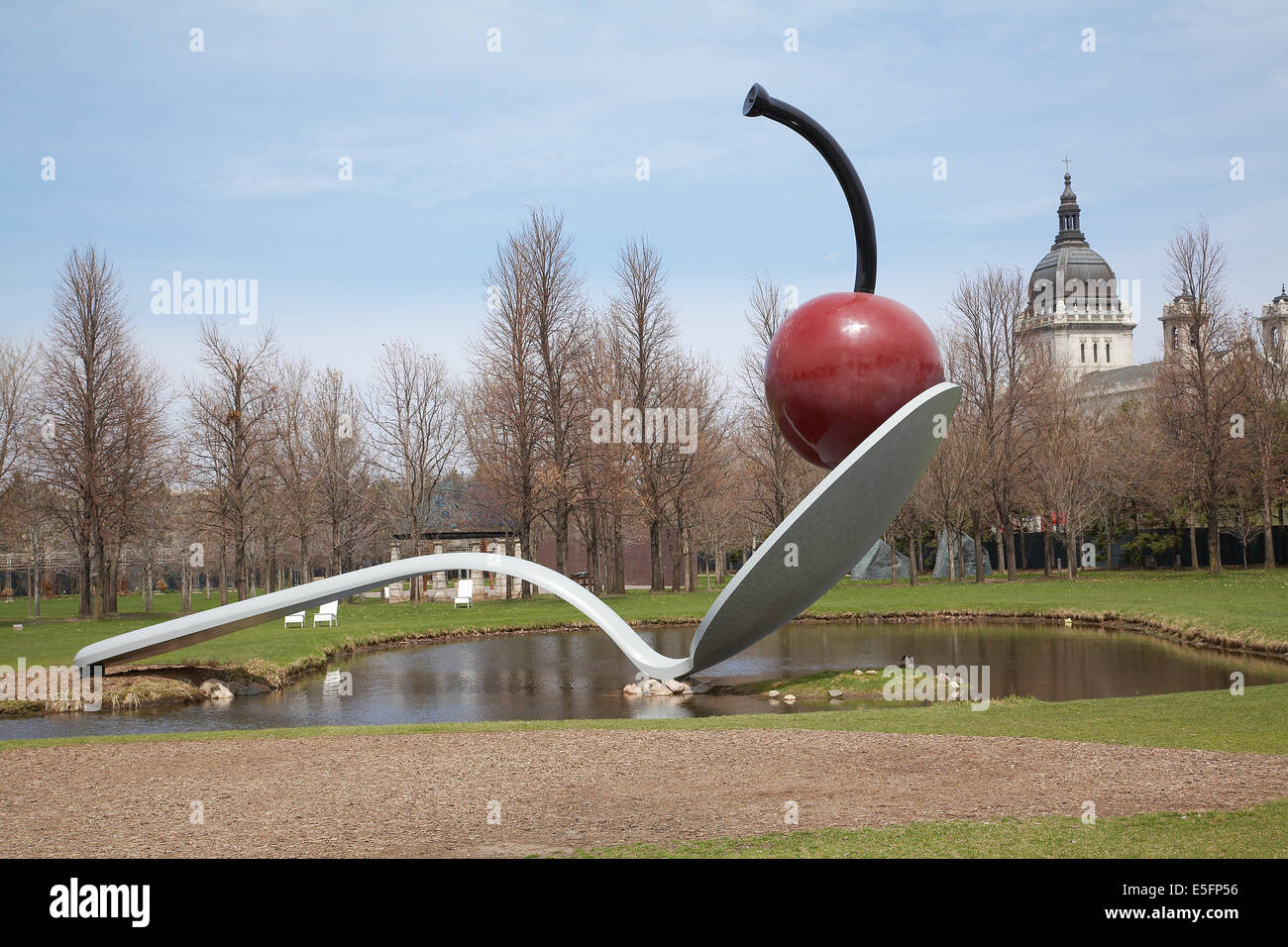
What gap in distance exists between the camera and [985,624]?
25812mm

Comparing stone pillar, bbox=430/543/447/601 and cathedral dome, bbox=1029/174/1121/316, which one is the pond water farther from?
cathedral dome, bbox=1029/174/1121/316

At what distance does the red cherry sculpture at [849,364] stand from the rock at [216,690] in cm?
1072

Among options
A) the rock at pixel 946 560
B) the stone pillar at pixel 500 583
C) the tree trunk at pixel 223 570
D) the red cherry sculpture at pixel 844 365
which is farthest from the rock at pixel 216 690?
the rock at pixel 946 560

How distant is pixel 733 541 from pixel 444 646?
35.4 metres

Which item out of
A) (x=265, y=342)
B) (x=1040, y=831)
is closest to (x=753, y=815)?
(x=1040, y=831)

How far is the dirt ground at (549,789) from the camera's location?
699 cm

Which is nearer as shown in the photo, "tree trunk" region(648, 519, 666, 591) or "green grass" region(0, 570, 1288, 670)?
"green grass" region(0, 570, 1288, 670)

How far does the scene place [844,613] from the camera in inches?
1105

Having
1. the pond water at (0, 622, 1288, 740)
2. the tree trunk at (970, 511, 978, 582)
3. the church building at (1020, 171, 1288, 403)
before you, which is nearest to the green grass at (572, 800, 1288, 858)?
the pond water at (0, 622, 1288, 740)

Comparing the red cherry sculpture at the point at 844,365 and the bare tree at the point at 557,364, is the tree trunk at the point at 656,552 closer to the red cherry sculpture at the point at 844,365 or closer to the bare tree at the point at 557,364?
the bare tree at the point at 557,364

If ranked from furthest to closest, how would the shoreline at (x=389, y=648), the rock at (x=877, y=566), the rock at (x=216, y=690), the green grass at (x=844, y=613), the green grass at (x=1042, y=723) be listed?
the rock at (x=877, y=566), the green grass at (x=844, y=613), the rock at (x=216, y=690), the shoreline at (x=389, y=648), the green grass at (x=1042, y=723)

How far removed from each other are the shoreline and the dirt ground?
16.5ft

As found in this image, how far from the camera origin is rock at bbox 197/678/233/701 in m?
16.5
